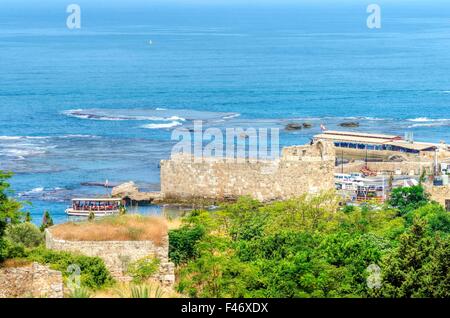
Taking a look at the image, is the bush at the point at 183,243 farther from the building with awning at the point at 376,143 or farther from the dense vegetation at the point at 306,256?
the building with awning at the point at 376,143

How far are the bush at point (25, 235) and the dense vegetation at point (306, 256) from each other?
15.3ft

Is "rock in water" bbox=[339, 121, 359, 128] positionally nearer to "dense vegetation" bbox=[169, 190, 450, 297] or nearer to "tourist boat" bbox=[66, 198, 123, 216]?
"tourist boat" bbox=[66, 198, 123, 216]

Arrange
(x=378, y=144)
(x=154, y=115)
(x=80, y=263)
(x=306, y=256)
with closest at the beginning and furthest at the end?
(x=80, y=263) < (x=306, y=256) < (x=378, y=144) < (x=154, y=115)

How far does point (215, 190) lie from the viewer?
54.3 m

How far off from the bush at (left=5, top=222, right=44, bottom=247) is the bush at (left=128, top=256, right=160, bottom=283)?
7.98 meters

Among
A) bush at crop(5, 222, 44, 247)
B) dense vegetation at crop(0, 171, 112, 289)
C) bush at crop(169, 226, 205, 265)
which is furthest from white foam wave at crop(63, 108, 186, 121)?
dense vegetation at crop(0, 171, 112, 289)

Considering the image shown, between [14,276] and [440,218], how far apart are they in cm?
1635

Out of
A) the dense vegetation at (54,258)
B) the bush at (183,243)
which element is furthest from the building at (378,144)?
the dense vegetation at (54,258)

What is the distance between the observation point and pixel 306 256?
95.3ft

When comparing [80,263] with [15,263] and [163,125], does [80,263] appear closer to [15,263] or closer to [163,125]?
[15,263]

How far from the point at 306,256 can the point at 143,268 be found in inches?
178

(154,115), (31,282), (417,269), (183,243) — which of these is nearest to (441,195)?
(183,243)

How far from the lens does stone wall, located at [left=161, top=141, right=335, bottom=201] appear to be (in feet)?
166
